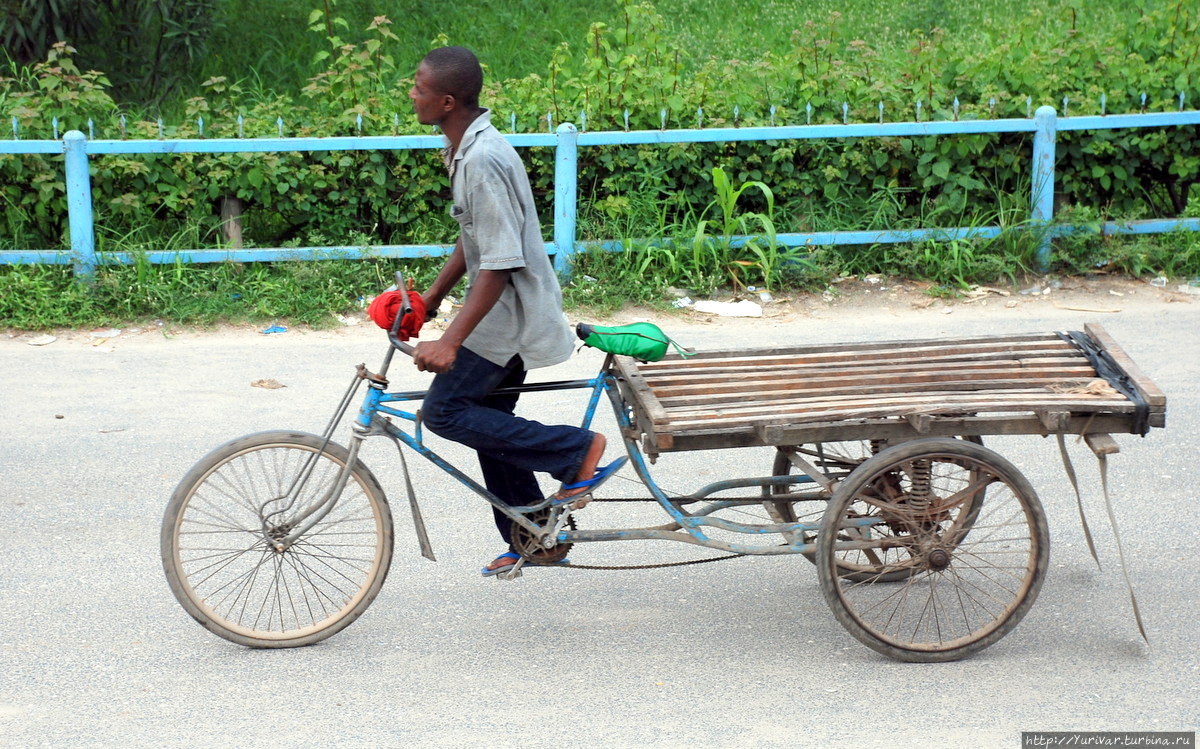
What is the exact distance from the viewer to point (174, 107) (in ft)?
31.9

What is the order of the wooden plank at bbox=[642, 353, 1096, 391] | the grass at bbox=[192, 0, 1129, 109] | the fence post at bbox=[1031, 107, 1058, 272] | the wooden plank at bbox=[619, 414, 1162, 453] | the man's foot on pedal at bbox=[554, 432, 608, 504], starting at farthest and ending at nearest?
1. the grass at bbox=[192, 0, 1129, 109]
2. the fence post at bbox=[1031, 107, 1058, 272]
3. the wooden plank at bbox=[642, 353, 1096, 391]
4. the man's foot on pedal at bbox=[554, 432, 608, 504]
5. the wooden plank at bbox=[619, 414, 1162, 453]

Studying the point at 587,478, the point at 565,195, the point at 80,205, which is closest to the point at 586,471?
the point at 587,478

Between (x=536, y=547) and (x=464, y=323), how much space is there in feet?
2.47

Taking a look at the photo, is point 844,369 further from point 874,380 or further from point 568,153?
point 568,153

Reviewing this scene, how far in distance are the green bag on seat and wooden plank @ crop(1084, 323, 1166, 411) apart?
4.38 feet

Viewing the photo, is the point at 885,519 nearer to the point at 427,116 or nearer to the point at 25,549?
the point at 427,116

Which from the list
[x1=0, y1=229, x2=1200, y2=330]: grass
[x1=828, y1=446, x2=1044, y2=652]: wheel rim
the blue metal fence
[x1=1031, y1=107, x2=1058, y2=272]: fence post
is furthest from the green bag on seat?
[x1=1031, y1=107, x2=1058, y2=272]: fence post

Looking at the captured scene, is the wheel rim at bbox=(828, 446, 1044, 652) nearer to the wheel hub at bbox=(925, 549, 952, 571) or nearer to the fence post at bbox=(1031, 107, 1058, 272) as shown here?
the wheel hub at bbox=(925, 549, 952, 571)

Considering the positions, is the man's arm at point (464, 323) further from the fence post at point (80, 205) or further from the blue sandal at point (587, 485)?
the fence post at point (80, 205)

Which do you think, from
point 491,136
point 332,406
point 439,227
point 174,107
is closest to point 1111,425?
point 491,136

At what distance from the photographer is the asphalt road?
316 centimetres

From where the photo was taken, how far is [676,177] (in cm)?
745

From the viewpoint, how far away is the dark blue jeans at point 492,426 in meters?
3.44

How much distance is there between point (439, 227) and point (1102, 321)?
12.6 feet
